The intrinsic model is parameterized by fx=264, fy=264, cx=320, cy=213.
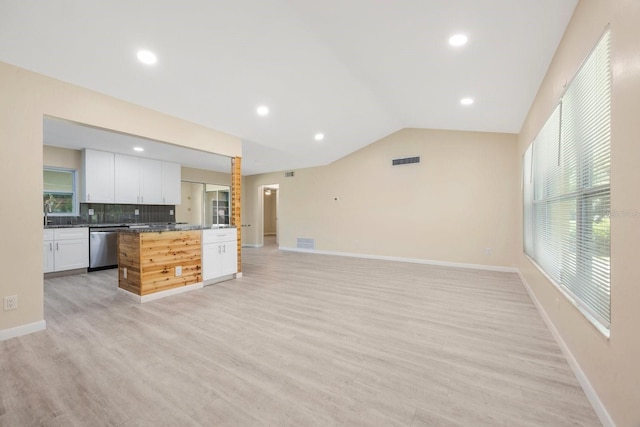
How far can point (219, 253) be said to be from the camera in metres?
4.47

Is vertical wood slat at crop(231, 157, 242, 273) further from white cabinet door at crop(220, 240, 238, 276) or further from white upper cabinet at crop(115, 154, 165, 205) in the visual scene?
white upper cabinet at crop(115, 154, 165, 205)

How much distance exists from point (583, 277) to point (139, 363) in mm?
3354

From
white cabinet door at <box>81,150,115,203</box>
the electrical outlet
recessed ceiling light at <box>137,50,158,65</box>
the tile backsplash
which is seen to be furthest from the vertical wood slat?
the tile backsplash

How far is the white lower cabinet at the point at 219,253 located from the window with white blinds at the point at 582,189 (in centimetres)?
437

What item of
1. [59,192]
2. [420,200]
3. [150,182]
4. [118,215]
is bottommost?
[118,215]

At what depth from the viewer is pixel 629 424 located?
121 cm

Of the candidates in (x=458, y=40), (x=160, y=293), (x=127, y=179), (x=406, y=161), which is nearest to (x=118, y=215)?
(x=127, y=179)

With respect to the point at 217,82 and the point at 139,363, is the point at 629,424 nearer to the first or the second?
the point at 139,363

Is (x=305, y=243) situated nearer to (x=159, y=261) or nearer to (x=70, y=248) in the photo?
(x=159, y=261)

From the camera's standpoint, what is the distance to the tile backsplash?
5.53m

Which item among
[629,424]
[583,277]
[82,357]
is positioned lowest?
[82,357]

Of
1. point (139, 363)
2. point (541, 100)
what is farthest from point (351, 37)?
point (139, 363)

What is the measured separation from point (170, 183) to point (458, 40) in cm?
A: 659

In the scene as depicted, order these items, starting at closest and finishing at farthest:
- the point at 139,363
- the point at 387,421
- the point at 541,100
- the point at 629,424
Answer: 1. the point at 629,424
2. the point at 387,421
3. the point at 139,363
4. the point at 541,100
